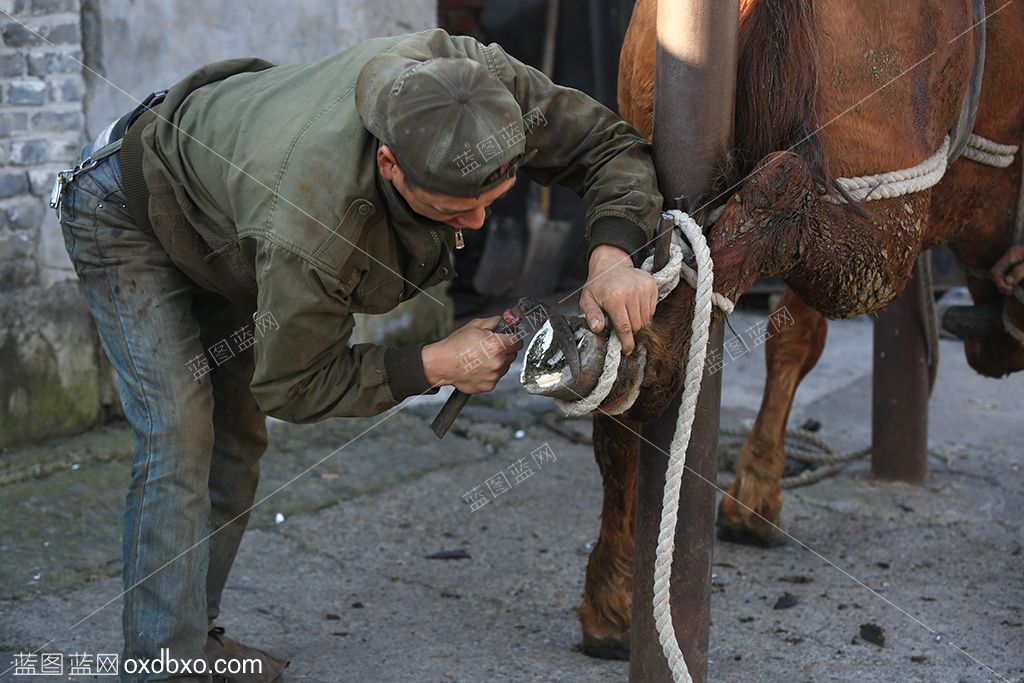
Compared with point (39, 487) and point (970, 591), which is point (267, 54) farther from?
point (970, 591)

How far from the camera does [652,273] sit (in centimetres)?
208

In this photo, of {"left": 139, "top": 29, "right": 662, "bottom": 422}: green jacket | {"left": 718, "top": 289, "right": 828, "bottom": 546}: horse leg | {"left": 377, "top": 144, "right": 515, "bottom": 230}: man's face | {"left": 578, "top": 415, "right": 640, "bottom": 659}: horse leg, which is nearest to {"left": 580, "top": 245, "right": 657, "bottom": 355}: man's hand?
{"left": 139, "top": 29, "right": 662, "bottom": 422}: green jacket

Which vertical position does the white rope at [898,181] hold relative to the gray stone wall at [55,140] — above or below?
above

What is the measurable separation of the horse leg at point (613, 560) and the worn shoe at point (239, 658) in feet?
2.47

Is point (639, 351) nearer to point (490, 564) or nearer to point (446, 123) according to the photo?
point (446, 123)

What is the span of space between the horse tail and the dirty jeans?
1.21m

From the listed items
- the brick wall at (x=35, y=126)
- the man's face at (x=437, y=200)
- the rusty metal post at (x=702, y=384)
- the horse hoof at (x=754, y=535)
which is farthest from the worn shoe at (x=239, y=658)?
the brick wall at (x=35, y=126)

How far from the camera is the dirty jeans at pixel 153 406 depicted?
91.7 inches

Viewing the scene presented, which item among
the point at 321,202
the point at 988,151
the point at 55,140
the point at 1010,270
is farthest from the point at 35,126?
the point at 1010,270

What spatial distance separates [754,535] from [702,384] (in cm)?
145

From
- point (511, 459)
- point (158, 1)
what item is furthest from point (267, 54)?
point (511, 459)

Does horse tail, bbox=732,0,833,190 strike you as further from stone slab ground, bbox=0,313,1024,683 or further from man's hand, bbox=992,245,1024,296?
stone slab ground, bbox=0,313,1024,683

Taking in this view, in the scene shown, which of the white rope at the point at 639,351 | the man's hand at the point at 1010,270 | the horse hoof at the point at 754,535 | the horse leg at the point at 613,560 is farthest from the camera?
the horse hoof at the point at 754,535

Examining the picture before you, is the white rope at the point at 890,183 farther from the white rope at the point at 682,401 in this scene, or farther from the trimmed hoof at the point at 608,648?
the trimmed hoof at the point at 608,648
